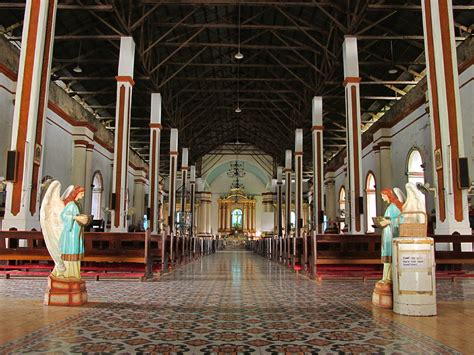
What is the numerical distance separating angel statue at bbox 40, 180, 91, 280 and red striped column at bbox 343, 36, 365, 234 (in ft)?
28.2

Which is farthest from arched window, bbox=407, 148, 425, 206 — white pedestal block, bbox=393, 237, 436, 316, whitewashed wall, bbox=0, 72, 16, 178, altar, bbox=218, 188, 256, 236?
altar, bbox=218, 188, 256, 236

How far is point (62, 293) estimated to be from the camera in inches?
195

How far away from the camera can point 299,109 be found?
2200 cm

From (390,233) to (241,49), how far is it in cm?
1631

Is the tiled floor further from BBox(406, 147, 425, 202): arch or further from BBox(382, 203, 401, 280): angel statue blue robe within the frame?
BBox(406, 147, 425, 202): arch

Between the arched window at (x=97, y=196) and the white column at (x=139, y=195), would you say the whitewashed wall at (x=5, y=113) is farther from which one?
the white column at (x=139, y=195)

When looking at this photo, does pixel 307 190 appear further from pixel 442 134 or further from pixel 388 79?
pixel 442 134

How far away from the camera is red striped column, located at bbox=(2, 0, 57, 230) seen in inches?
352

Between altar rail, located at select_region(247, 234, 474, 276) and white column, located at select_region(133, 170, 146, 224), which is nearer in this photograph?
altar rail, located at select_region(247, 234, 474, 276)

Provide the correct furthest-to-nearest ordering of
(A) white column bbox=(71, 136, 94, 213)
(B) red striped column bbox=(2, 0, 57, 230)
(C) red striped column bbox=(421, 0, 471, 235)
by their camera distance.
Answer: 1. (A) white column bbox=(71, 136, 94, 213)
2. (B) red striped column bbox=(2, 0, 57, 230)
3. (C) red striped column bbox=(421, 0, 471, 235)

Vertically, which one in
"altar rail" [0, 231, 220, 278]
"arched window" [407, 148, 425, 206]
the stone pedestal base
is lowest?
the stone pedestal base

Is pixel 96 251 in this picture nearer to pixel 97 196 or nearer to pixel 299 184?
pixel 299 184

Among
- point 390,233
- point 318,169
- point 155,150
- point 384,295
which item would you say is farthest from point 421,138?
point 384,295

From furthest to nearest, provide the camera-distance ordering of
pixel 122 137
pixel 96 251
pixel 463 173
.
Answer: pixel 122 137
pixel 96 251
pixel 463 173
